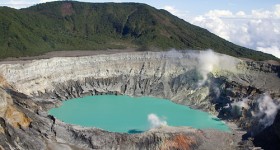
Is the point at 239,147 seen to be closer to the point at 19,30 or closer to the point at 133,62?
the point at 133,62

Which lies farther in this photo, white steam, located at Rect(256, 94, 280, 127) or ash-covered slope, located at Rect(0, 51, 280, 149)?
white steam, located at Rect(256, 94, 280, 127)

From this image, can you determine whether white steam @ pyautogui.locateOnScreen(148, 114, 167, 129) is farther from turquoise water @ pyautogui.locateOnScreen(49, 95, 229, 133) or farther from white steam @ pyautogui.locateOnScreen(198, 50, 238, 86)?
white steam @ pyautogui.locateOnScreen(198, 50, 238, 86)

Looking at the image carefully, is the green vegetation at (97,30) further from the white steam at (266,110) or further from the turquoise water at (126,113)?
the white steam at (266,110)

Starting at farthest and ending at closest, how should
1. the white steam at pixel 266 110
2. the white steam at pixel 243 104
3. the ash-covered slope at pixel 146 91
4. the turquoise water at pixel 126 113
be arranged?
the white steam at pixel 243 104
the turquoise water at pixel 126 113
the white steam at pixel 266 110
the ash-covered slope at pixel 146 91

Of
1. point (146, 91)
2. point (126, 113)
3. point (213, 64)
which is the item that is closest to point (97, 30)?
point (146, 91)

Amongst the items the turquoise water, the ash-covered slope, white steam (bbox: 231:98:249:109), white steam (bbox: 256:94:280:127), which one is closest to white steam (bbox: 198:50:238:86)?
the ash-covered slope

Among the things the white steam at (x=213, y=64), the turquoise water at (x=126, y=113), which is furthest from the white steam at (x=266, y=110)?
the white steam at (x=213, y=64)
